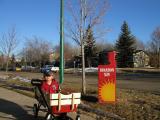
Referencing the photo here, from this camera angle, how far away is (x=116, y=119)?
9094 millimetres

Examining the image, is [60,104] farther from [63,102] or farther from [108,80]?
[108,80]

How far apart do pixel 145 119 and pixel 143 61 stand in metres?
99.1

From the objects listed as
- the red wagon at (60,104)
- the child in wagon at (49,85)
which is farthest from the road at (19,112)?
the red wagon at (60,104)

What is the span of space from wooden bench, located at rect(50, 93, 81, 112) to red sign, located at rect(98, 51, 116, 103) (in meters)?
3.12

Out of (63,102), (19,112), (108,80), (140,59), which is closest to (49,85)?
(63,102)

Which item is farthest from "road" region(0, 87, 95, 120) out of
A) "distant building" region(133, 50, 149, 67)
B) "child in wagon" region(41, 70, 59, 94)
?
"distant building" region(133, 50, 149, 67)

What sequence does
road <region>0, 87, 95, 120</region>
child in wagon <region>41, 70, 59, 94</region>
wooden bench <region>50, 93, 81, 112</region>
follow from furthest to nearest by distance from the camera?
road <region>0, 87, 95, 120</region>, child in wagon <region>41, 70, 59, 94</region>, wooden bench <region>50, 93, 81, 112</region>

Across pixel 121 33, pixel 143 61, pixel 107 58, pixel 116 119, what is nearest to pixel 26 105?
pixel 107 58

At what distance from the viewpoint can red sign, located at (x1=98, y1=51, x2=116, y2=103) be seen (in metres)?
11.3

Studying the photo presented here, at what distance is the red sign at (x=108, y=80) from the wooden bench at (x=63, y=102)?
123 inches

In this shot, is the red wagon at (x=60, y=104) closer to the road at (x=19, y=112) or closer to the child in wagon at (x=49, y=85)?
the child in wagon at (x=49, y=85)

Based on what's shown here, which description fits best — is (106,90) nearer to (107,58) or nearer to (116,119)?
(107,58)

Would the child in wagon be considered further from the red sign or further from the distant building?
the distant building

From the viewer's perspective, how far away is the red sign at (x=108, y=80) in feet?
37.0
